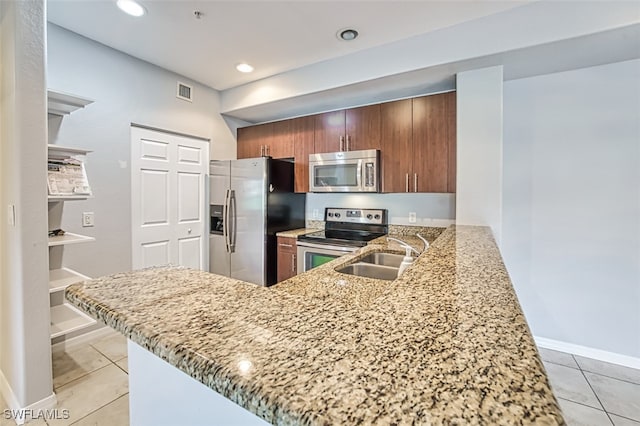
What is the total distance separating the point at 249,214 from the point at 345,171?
3.89 feet

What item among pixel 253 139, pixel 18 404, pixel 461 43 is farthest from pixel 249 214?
pixel 461 43

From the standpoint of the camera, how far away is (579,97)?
8.18ft

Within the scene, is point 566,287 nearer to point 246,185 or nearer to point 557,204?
point 557,204

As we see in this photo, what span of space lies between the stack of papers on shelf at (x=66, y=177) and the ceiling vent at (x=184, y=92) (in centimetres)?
143

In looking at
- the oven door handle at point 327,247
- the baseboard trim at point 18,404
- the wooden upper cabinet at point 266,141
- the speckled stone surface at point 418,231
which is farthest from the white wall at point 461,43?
the baseboard trim at point 18,404

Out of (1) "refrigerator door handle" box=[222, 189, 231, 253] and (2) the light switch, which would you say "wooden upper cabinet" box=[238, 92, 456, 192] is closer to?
(1) "refrigerator door handle" box=[222, 189, 231, 253]

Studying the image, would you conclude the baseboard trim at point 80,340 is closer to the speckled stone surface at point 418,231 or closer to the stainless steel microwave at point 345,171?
the stainless steel microwave at point 345,171

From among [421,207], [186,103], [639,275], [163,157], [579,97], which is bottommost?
[639,275]

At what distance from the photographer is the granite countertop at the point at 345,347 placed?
356 millimetres

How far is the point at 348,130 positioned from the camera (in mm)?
3213

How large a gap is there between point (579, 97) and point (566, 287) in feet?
5.33

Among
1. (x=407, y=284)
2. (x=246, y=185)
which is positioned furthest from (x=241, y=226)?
(x=407, y=284)

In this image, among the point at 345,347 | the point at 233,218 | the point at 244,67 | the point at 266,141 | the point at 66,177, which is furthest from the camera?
the point at 266,141

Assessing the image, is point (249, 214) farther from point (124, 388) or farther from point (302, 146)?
point (124, 388)
